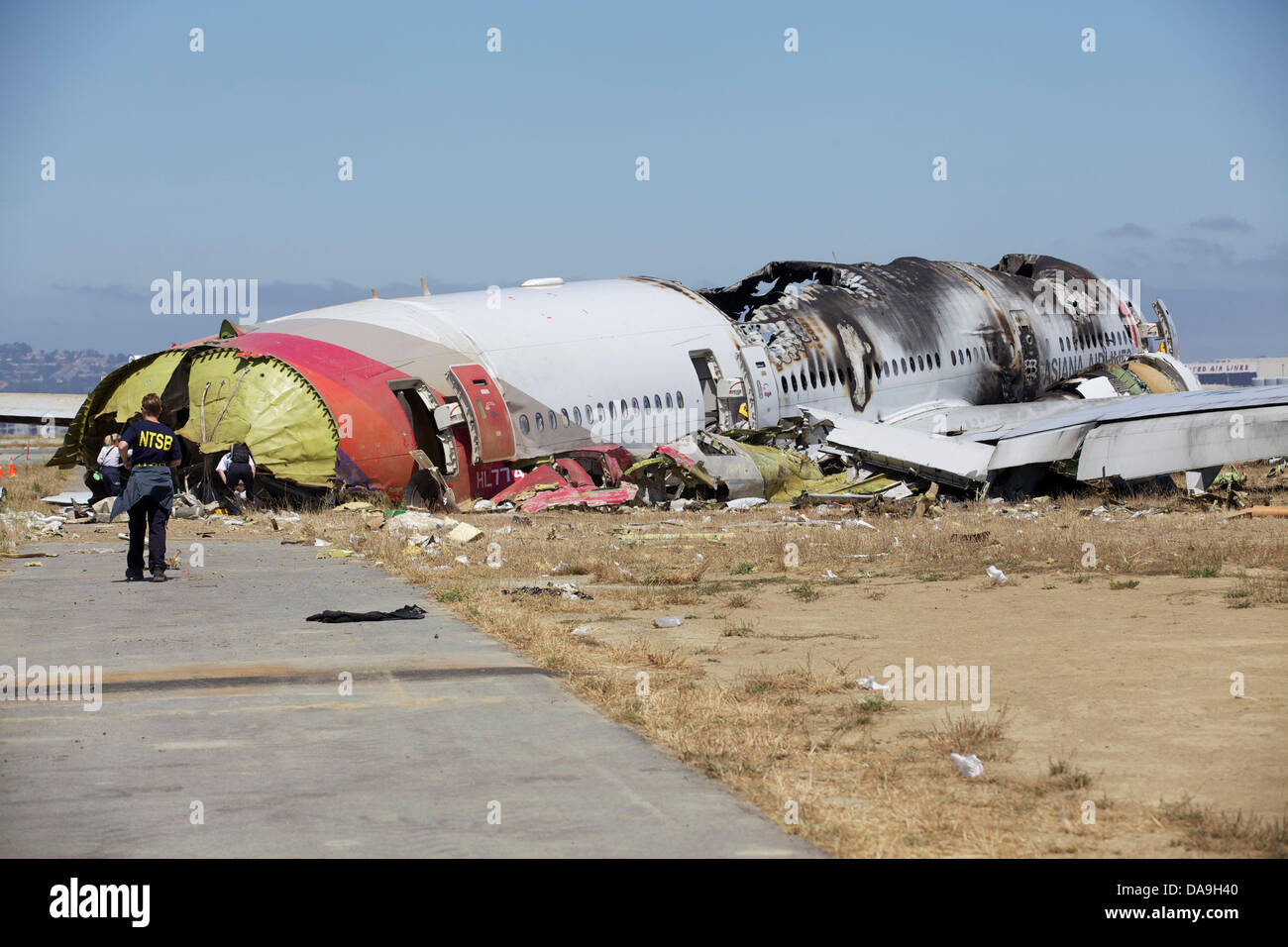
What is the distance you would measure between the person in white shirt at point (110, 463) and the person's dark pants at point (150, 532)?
34.8 ft

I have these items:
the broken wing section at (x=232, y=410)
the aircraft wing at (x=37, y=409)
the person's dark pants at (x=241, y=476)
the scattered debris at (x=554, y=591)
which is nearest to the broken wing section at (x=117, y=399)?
the broken wing section at (x=232, y=410)

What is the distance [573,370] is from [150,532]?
12695mm

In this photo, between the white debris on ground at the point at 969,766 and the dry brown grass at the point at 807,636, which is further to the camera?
the white debris on ground at the point at 969,766

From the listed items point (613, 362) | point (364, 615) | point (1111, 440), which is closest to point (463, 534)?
point (364, 615)

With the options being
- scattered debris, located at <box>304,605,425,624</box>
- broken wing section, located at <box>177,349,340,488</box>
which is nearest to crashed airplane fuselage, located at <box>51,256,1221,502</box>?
broken wing section, located at <box>177,349,340,488</box>

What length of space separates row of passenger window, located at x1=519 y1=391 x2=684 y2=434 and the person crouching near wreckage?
10834mm

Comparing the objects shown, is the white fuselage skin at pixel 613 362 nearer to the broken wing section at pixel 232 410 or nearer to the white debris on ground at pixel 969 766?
the broken wing section at pixel 232 410

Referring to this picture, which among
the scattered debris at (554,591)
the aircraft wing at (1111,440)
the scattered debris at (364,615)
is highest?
the aircraft wing at (1111,440)

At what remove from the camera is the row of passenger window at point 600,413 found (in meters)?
28.2

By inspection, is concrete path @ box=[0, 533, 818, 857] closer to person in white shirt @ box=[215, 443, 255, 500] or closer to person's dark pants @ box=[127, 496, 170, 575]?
person's dark pants @ box=[127, 496, 170, 575]

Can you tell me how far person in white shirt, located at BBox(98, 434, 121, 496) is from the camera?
1102 inches

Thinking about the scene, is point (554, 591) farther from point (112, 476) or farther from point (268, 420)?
point (112, 476)
